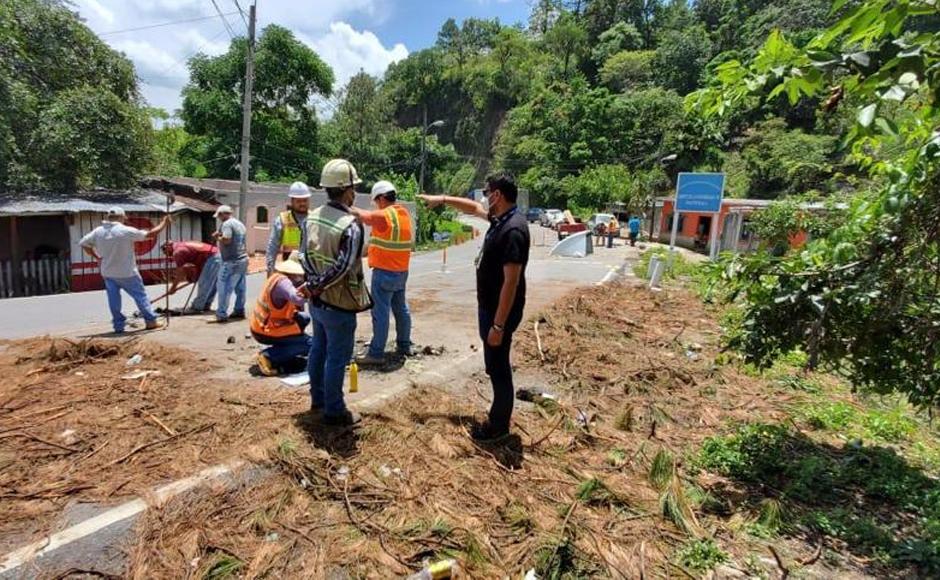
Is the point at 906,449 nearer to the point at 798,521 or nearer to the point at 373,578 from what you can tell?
the point at 798,521

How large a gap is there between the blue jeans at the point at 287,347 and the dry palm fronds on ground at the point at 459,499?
137 cm

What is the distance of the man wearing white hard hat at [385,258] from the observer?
201 inches

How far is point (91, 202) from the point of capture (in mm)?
15555

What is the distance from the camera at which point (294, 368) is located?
5.16 meters

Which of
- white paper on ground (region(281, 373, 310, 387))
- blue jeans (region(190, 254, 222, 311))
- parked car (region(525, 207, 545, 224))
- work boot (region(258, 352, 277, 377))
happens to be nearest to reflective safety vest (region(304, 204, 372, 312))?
white paper on ground (region(281, 373, 310, 387))

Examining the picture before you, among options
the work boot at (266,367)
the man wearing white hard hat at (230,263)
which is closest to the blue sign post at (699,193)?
the man wearing white hard hat at (230,263)

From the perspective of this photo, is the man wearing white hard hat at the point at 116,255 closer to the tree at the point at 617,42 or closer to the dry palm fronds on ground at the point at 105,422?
the dry palm fronds on ground at the point at 105,422

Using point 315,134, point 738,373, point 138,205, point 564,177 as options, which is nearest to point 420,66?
point 564,177

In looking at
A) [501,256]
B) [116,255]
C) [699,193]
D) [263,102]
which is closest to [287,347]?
[501,256]

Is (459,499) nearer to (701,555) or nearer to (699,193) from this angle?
(701,555)

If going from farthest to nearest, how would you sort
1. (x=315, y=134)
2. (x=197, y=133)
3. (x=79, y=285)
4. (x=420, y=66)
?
(x=420, y=66) → (x=315, y=134) → (x=197, y=133) → (x=79, y=285)

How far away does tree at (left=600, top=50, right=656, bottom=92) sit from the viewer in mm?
61925

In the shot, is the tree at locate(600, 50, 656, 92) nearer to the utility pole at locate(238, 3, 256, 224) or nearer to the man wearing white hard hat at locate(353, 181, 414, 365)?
the utility pole at locate(238, 3, 256, 224)

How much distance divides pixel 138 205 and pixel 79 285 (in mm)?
3174
